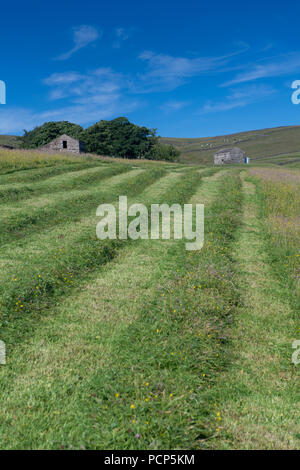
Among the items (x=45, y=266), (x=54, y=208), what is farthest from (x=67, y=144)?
(x=45, y=266)

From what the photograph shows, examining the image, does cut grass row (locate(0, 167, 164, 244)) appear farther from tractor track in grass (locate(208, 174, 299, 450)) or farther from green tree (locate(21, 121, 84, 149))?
green tree (locate(21, 121, 84, 149))

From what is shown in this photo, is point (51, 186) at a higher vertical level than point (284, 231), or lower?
higher

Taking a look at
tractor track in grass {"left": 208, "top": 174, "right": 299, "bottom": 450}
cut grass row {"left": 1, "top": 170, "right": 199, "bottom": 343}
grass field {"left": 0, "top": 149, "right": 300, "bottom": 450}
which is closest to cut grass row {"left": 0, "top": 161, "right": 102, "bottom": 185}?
grass field {"left": 0, "top": 149, "right": 300, "bottom": 450}

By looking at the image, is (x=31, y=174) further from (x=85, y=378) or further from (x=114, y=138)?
(x=114, y=138)

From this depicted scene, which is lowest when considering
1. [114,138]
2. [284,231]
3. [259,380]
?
[259,380]

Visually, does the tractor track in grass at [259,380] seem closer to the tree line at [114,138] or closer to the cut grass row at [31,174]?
the cut grass row at [31,174]

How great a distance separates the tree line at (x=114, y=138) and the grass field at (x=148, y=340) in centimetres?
6499

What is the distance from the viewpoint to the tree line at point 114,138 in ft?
242

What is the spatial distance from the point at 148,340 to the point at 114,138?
247 feet

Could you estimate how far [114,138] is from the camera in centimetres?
7594

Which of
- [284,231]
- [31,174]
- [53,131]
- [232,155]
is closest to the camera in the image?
[284,231]

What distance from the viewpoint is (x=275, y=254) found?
10875 millimetres

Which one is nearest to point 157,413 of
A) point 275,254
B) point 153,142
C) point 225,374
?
point 225,374
